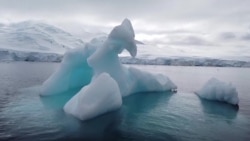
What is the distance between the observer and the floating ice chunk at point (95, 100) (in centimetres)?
1138

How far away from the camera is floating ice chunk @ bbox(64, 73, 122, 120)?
11.4m

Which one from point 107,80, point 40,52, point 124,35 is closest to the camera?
point 107,80

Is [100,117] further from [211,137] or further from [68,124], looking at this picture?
[211,137]

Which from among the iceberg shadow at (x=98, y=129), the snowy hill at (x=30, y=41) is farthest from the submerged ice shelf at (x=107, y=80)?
the snowy hill at (x=30, y=41)

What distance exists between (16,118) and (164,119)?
714cm

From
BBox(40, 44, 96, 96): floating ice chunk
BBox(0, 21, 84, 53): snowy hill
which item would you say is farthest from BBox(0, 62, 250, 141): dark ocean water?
BBox(0, 21, 84, 53): snowy hill

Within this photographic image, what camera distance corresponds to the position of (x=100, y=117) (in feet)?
39.1

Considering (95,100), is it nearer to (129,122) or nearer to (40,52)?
(129,122)

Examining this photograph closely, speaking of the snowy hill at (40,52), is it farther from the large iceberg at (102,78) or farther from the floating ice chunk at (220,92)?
the floating ice chunk at (220,92)

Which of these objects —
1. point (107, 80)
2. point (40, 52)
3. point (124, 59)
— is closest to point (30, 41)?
point (40, 52)

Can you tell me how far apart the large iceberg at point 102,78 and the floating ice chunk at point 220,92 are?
4.15 metres

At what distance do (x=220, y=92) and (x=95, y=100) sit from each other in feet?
34.1

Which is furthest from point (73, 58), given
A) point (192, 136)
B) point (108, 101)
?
point (192, 136)

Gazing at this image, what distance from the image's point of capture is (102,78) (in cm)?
1227
